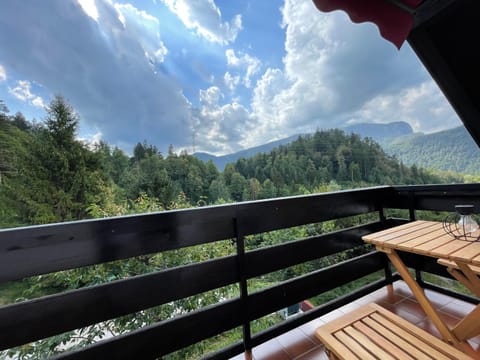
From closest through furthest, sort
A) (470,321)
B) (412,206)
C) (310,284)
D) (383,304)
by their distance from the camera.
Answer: (470,321) → (310,284) → (383,304) → (412,206)

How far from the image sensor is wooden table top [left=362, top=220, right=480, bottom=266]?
1080mm

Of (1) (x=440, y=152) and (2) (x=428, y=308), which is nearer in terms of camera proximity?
(2) (x=428, y=308)

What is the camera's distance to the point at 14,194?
485 inches

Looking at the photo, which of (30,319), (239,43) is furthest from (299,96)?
(30,319)

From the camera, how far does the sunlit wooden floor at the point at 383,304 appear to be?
1.49m

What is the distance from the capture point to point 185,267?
1.28 m

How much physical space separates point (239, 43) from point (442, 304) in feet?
53.3

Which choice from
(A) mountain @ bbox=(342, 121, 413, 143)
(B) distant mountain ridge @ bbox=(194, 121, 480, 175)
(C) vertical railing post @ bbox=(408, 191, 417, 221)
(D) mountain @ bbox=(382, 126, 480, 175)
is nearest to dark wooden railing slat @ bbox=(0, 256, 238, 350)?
(C) vertical railing post @ bbox=(408, 191, 417, 221)

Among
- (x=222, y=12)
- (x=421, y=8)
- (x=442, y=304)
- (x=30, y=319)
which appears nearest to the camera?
(x=30, y=319)

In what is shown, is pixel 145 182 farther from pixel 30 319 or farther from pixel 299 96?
pixel 30 319

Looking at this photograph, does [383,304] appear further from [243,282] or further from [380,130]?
[380,130]

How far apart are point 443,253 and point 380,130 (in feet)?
45.2

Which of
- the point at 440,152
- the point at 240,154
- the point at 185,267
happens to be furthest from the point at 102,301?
the point at 240,154

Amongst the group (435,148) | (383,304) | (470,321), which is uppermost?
(435,148)
